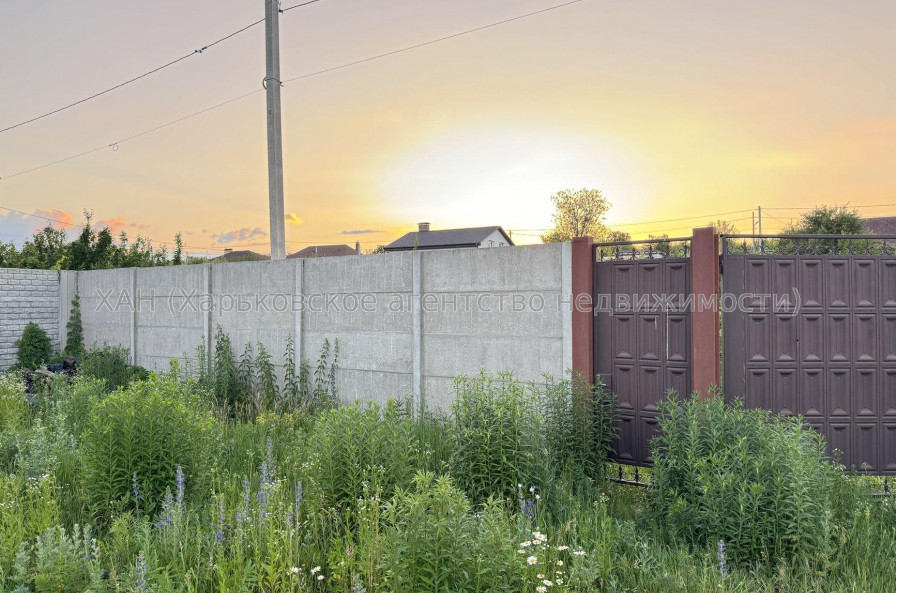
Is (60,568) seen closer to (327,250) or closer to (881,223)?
(881,223)

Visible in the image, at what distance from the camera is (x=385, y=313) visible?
22.9ft

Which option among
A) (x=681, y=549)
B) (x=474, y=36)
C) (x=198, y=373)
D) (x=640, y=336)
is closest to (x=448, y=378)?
(x=640, y=336)

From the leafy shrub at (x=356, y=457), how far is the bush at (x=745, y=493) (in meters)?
1.85

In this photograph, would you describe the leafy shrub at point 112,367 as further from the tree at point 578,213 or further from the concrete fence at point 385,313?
the tree at point 578,213

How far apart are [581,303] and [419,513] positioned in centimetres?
354

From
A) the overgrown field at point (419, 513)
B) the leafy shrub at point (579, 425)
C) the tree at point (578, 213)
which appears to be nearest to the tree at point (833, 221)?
the tree at point (578, 213)

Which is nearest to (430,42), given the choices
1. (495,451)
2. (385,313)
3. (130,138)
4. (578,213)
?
(385,313)

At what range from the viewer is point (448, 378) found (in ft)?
20.9

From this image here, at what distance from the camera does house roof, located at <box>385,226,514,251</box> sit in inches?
1813

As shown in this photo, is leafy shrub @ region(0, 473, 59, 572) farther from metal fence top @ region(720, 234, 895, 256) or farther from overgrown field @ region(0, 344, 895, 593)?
metal fence top @ region(720, 234, 895, 256)

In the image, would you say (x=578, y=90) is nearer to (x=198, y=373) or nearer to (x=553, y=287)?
(x=553, y=287)

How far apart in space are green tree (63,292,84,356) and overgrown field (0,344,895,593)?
335 inches

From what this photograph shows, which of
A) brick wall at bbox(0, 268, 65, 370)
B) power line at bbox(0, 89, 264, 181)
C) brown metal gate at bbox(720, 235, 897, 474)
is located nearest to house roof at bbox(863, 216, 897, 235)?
brown metal gate at bbox(720, 235, 897, 474)

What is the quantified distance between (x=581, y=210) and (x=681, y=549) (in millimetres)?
33696
